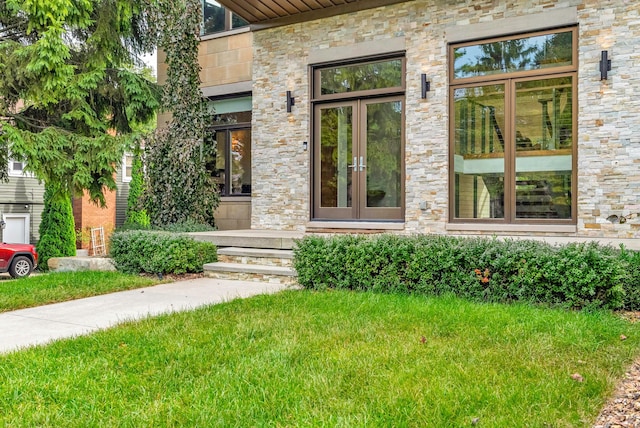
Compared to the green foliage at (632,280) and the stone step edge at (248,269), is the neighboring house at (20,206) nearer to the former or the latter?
the stone step edge at (248,269)

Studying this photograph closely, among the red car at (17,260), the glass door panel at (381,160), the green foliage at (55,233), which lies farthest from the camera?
the green foliage at (55,233)

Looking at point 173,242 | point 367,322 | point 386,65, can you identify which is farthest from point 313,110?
point 367,322

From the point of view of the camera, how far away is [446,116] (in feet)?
26.5

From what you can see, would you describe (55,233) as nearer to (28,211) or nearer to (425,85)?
(28,211)

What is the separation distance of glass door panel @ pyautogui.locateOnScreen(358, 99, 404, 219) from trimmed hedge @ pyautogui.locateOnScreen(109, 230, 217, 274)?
2852 millimetres

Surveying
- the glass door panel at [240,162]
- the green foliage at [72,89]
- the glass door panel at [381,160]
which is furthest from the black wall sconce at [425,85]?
the green foliage at [72,89]

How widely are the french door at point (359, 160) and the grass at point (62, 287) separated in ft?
11.5

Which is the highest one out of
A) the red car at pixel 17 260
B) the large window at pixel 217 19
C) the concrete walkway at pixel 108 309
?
the large window at pixel 217 19

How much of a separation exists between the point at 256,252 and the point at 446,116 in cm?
371

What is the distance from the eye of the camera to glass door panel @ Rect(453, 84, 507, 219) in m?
7.82

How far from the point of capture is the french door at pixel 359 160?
28.5 ft

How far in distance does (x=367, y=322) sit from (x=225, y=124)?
7662 millimetres

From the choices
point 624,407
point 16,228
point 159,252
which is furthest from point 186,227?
point 16,228

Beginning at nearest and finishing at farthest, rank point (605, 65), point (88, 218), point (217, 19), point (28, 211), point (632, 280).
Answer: point (632, 280) < point (605, 65) < point (217, 19) < point (28, 211) < point (88, 218)
